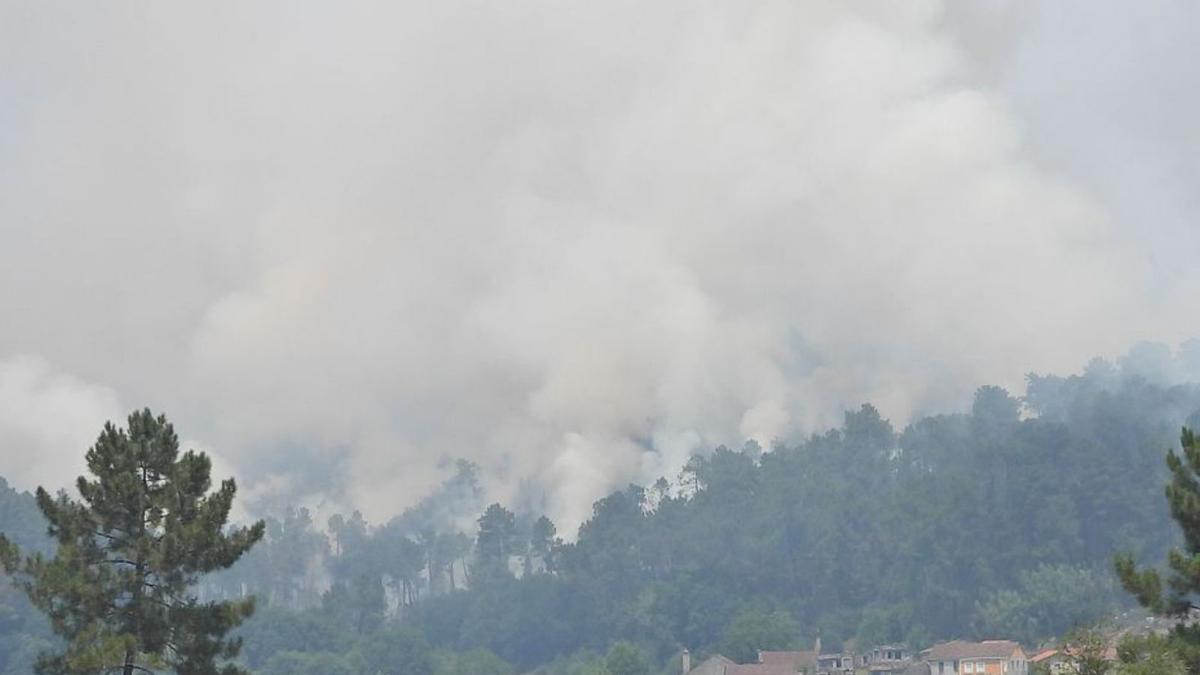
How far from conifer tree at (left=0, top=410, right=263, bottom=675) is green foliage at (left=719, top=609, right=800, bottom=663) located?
12182cm

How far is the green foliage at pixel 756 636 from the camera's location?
171125mm

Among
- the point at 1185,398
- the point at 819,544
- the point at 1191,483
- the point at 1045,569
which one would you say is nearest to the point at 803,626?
the point at 819,544

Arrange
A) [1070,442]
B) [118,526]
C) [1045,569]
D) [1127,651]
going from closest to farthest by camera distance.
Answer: [1127,651] < [118,526] < [1045,569] < [1070,442]

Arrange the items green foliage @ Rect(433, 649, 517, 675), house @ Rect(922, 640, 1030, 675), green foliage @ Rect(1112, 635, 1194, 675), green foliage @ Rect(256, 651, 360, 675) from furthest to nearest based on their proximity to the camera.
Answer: green foliage @ Rect(256, 651, 360, 675)
green foliage @ Rect(433, 649, 517, 675)
house @ Rect(922, 640, 1030, 675)
green foliage @ Rect(1112, 635, 1194, 675)

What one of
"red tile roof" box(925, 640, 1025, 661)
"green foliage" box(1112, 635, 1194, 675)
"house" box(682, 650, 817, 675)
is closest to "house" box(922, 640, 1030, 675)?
"red tile roof" box(925, 640, 1025, 661)

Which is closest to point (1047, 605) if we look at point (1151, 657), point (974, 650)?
point (974, 650)

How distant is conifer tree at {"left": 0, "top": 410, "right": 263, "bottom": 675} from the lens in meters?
51.7

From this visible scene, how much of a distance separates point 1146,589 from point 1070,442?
444 ft

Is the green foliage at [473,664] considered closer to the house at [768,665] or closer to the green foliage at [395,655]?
the green foliage at [395,655]

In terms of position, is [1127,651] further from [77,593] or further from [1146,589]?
[77,593]

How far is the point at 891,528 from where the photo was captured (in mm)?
189500

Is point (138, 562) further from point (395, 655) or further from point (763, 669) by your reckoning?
point (395, 655)

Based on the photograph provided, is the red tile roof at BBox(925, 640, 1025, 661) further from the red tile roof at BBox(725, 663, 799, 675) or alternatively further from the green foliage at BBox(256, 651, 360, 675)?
the green foliage at BBox(256, 651, 360, 675)

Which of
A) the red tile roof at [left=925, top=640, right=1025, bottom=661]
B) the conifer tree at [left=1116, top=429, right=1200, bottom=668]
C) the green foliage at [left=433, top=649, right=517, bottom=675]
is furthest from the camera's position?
the green foliage at [left=433, top=649, right=517, bottom=675]
